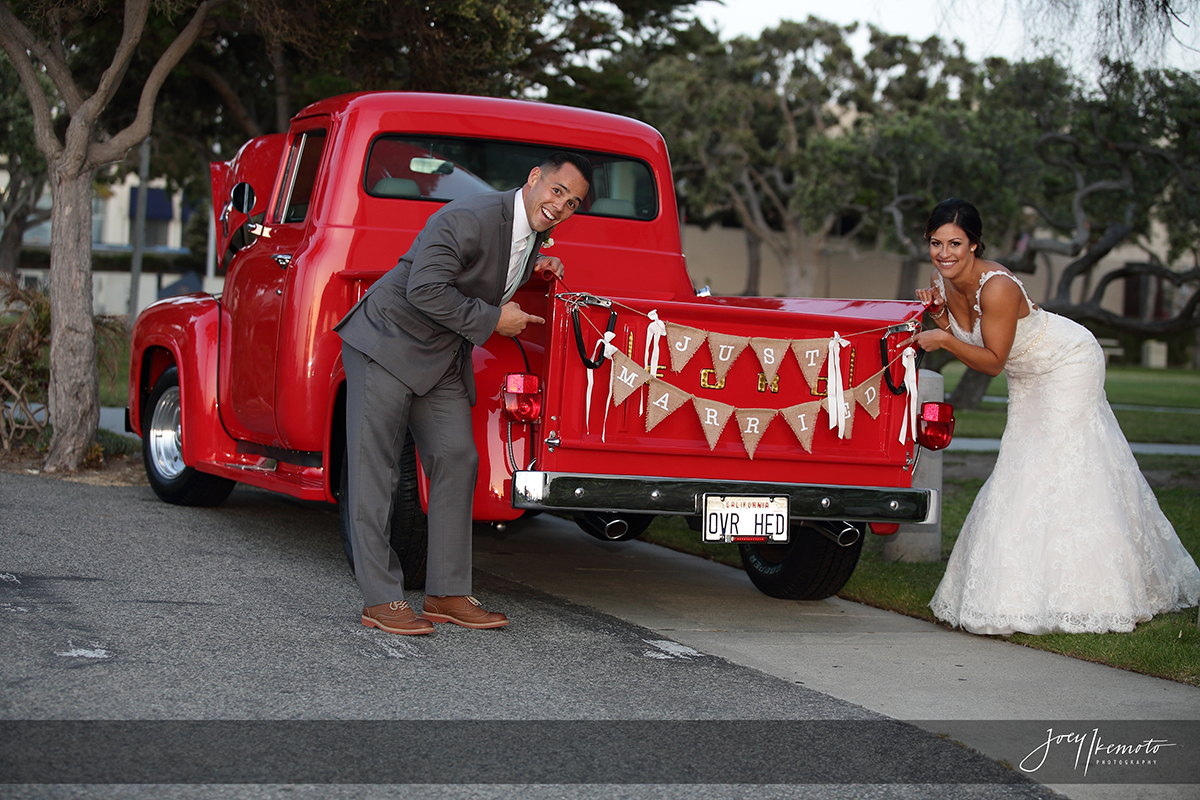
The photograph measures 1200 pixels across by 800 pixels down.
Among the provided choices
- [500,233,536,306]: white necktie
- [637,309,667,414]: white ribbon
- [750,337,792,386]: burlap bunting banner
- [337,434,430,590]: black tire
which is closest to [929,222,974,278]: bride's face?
[750,337,792,386]: burlap bunting banner

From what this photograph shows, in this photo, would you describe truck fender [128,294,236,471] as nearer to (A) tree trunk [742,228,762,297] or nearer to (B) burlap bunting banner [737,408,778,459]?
(B) burlap bunting banner [737,408,778,459]

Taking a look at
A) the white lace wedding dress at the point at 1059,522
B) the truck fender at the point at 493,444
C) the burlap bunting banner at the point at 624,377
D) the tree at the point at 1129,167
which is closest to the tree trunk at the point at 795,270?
the tree at the point at 1129,167

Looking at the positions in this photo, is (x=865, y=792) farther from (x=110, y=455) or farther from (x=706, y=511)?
(x=110, y=455)

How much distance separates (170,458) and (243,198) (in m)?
1.82

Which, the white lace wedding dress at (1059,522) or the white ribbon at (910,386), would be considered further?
the white lace wedding dress at (1059,522)

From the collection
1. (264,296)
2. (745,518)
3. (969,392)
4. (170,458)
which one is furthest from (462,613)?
(969,392)

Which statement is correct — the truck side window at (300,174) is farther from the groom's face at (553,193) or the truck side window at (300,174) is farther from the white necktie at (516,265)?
the groom's face at (553,193)

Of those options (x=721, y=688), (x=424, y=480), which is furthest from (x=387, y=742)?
(x=424, y=480)

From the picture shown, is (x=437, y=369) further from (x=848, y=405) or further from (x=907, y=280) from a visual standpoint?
(x=907, y=280)

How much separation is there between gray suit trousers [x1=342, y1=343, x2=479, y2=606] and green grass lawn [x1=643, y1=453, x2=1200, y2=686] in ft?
7.68

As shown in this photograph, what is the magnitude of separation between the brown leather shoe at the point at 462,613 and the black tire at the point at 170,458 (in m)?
3.07

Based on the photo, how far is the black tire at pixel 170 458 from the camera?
25.0 feet

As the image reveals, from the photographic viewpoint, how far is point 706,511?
4.93m

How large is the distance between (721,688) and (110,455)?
6.90 metres
